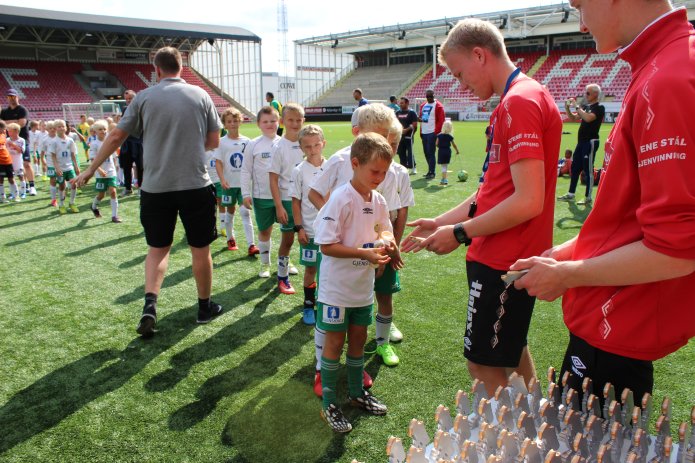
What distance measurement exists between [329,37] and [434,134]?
4485 centimetres

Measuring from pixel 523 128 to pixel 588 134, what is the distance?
846 cm

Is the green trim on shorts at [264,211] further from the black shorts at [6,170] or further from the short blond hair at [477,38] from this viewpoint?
the black shorts at [6,170]

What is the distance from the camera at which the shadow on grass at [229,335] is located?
3.72 metres

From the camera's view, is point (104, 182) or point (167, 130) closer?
point (167, 130)

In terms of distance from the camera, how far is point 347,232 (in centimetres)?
299

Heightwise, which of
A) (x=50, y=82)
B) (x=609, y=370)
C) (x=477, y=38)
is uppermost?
(x=50, y=82)

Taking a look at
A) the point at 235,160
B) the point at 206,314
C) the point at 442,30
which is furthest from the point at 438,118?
the point at 442,30

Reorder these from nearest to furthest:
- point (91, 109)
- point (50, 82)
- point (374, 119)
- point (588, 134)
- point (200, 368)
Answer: point (374, 119) < point (200, 368) < point (588, 134) < point (91, 109) < point (50, 82)

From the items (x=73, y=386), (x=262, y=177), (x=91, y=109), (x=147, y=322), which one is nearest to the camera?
(x=73, y=386)

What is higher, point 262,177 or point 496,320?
point 262,177

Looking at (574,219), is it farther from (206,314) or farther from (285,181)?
(206,314)

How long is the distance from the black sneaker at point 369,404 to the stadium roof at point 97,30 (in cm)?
4009

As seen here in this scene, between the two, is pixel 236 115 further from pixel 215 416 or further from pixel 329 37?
pixel 329 37

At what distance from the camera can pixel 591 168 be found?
953cm
